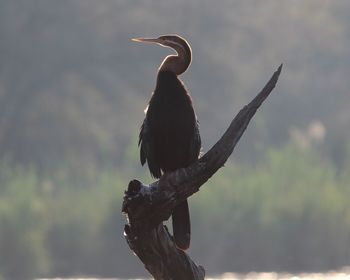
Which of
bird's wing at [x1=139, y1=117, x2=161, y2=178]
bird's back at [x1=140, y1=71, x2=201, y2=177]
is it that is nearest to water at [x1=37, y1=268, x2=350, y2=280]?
bird's wing at [x1=139, y1=117, x2=161, y2=178]

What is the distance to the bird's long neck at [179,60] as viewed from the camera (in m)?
6.55

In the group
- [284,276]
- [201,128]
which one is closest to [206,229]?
[284,276]

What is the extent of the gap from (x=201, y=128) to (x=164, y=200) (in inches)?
731

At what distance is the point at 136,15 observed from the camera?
87.1ft

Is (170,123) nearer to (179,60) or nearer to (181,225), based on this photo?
(179,60)

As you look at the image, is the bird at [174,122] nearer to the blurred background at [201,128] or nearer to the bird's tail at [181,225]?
the bird's tail at [181,225]

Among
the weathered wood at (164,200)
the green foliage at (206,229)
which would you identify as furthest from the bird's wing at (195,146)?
the green foliage at (206,229)

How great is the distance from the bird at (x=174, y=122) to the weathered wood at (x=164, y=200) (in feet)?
1.87

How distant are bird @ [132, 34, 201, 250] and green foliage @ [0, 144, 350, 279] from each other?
12.2m

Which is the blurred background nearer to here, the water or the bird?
the water

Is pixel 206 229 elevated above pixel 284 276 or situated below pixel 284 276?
above

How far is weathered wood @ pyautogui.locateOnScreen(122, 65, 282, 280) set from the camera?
222 inches

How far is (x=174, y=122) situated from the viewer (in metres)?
6.51

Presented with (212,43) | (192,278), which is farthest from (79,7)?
(192,278)
